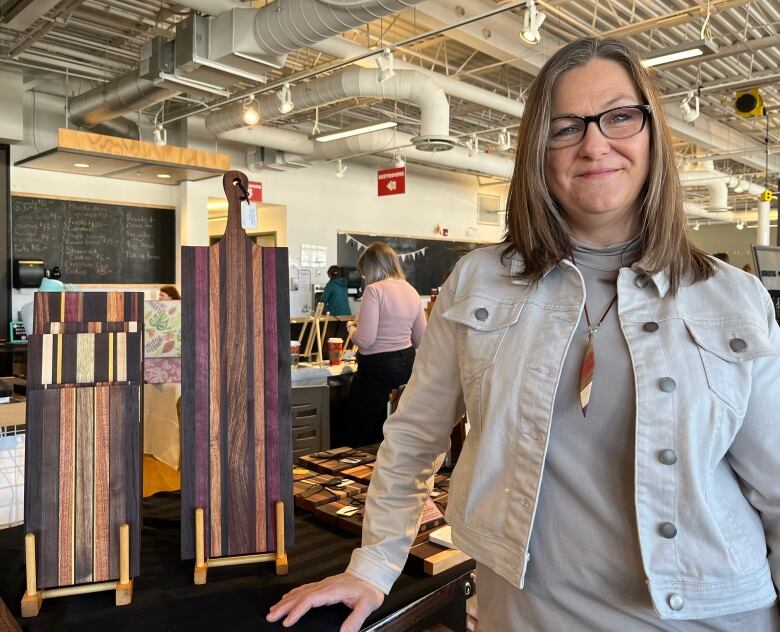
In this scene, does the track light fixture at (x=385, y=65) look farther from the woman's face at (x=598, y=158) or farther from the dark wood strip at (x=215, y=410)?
the woman's face at (x=598, y=158)

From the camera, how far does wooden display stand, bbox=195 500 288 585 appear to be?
1.25 meters

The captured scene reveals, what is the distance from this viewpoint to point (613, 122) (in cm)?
99

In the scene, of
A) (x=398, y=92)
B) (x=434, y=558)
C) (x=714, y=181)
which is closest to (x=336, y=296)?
(x=398, y=92)

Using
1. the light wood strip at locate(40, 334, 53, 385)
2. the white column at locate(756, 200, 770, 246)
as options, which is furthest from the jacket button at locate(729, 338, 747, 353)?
the white column at locate(756, 200, 770, 246)

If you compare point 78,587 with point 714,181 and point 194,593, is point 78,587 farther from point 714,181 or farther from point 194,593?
point 714,181

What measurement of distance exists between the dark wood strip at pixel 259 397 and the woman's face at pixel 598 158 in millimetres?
626

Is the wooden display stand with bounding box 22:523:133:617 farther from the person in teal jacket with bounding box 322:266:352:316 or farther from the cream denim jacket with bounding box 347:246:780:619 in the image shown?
the person in teal jacket with bounding box 322:266:352:316

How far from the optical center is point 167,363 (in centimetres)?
175

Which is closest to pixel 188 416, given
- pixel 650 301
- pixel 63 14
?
pixel 650 301

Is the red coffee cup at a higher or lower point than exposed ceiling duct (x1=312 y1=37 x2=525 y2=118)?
lower

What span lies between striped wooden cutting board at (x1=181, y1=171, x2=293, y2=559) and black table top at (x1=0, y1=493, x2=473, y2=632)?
0.06 metres

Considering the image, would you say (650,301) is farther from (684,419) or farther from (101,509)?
(101,509)

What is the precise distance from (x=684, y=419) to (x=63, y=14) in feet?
20.7

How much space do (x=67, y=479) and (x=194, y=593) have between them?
310mm
